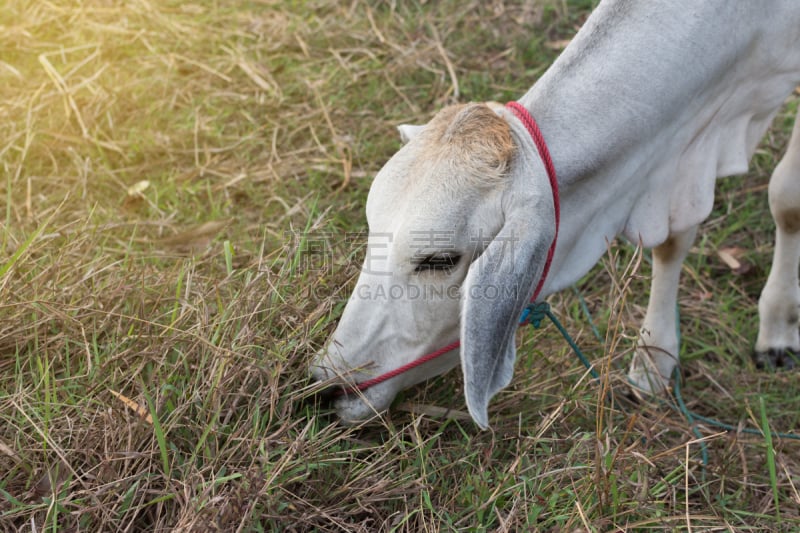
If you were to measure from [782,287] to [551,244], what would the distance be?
1239mm

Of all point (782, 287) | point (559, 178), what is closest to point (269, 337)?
point (559, 178)

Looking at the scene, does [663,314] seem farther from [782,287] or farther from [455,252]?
[455,252]

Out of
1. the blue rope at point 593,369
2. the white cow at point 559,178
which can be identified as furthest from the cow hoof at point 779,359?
the white cow at point 559,178

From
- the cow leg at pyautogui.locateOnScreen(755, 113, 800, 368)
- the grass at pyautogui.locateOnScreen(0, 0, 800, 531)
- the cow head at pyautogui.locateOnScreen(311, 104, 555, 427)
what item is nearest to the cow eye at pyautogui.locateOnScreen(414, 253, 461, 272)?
the cow head at pyautogui.locateOnScreen(311, 104, 555, 427)

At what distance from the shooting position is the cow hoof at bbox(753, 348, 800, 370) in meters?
2.91

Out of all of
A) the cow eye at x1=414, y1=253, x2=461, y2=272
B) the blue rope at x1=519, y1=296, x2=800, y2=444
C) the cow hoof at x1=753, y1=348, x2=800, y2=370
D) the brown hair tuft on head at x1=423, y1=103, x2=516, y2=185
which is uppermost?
Result: the brown hair tuft on head at x1=423, y1=103, x2=516, y2=185

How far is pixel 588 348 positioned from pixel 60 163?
85.8 inches

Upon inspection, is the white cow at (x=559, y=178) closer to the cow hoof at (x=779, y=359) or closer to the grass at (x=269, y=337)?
the grass at (x=269, y=337)

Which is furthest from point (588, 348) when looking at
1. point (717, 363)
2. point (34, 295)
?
point (34, 295)

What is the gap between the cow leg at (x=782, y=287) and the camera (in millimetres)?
2766

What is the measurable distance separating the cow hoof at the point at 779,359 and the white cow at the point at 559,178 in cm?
82

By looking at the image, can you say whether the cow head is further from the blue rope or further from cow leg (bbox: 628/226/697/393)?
cow leg (bbox: 628/226/697/393)

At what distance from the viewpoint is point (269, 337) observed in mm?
2201

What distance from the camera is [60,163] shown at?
3.49 meters
